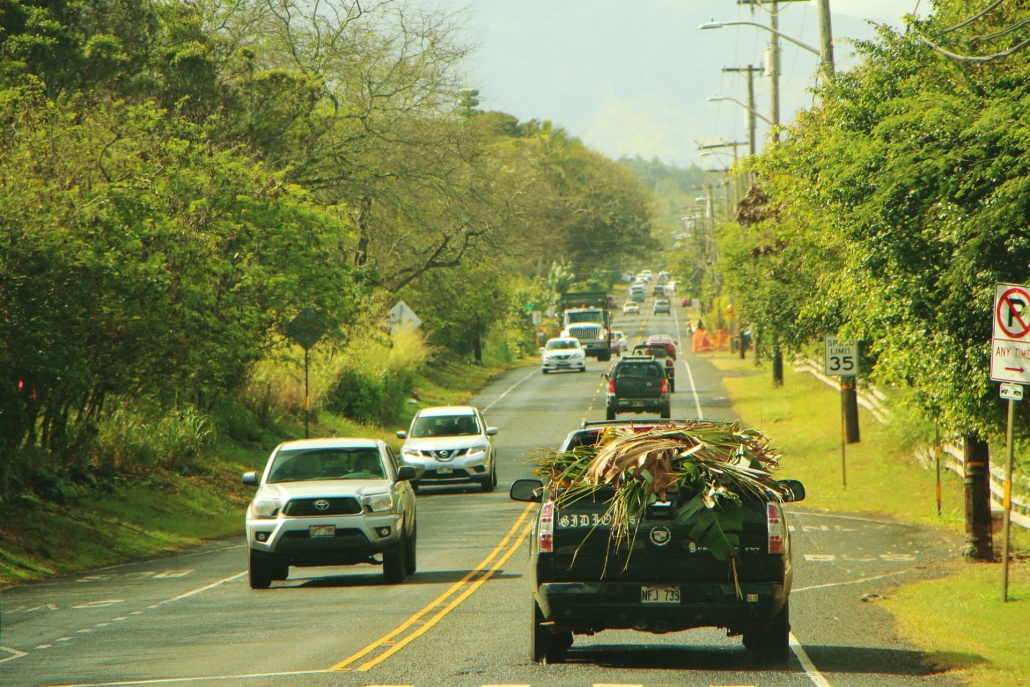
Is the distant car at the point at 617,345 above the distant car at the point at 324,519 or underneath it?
above

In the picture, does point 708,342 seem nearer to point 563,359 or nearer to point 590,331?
point 590,331

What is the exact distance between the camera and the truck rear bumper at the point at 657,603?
9.91 metres

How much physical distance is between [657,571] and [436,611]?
14.7 ft

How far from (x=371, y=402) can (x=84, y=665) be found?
32096 millimetres

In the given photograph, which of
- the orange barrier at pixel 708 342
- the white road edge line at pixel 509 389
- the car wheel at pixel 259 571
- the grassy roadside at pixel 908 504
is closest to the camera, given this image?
the grassy roadside at pixel 908 504

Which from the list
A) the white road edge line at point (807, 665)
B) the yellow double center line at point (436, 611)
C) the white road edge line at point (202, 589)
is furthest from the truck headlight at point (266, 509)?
the white road edge line at point (807, 665)

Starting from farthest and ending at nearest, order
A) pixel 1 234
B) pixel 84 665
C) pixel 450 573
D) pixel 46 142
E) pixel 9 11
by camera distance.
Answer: pixel 9 11
pixel 46 142
pixel 1 234
pixel 450 573
pixel 84 665

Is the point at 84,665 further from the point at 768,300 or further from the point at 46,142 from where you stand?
the point at 768,300

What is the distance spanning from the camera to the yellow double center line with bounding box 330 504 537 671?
11.1m

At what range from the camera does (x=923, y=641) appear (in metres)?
12.2

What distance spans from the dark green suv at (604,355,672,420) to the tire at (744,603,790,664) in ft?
97.3

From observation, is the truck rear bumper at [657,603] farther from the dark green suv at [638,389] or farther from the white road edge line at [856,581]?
the dark green suv at [638,389]

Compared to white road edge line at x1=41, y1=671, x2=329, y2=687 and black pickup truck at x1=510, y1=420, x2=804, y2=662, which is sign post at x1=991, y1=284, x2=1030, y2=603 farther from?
white road edge line at x1=41, y1=671, x2=329, y2=687

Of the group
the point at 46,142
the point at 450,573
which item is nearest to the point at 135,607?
the point at 450,573
